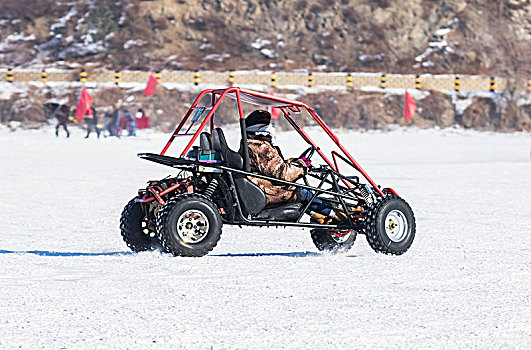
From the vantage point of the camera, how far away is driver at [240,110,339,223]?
768 centimetres

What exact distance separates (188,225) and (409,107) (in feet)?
132

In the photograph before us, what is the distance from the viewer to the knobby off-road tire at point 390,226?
767cm

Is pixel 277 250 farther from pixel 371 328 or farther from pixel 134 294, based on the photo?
pixel 371 328

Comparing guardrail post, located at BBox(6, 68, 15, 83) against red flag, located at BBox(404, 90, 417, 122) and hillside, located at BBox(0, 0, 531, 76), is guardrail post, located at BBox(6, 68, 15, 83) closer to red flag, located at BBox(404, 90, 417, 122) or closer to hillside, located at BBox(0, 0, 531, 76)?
hillside, located at BBox(0, 0, 531, 76)

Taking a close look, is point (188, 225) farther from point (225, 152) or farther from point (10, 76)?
point (10, 76)

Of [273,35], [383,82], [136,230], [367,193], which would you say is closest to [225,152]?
[136,230]

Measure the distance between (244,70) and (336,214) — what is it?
1747 inches

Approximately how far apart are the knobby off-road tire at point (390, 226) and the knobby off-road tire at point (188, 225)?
4.40ft

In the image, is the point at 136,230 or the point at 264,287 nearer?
the point at 264,287

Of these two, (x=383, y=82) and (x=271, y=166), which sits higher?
(x=383, y=82)

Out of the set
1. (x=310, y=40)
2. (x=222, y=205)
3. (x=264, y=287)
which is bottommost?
(x=264, y=287)

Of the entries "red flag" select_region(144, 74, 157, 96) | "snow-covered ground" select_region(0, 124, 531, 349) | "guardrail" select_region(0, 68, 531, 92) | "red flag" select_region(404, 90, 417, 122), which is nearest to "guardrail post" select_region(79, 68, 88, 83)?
"guardrail" select_region(0, 68, 531, 92)

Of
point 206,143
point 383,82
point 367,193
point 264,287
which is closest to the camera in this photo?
point 264,287

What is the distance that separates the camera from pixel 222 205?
768 cm
